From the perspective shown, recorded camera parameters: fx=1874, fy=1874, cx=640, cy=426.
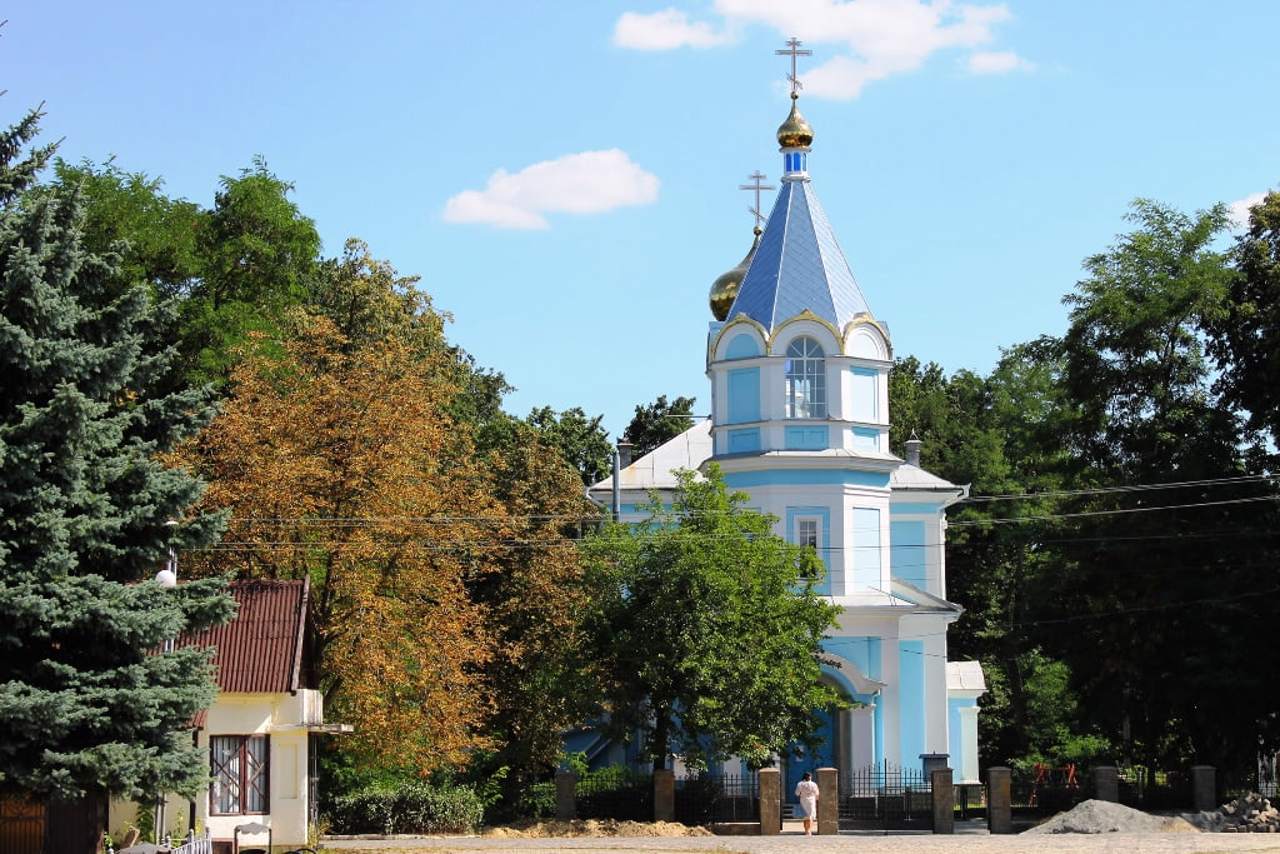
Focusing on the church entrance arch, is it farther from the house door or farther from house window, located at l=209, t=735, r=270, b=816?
house window, located at l=209, t=735, r=270, b=816

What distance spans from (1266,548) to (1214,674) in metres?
2.89

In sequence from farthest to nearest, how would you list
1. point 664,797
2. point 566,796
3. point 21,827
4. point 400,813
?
→ point 664,797
point 566,796
point 400,813
point 21,827

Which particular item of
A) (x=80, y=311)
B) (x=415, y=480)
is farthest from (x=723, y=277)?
(x=80, y=311)

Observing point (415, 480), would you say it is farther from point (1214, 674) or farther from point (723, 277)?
point (723, 277)

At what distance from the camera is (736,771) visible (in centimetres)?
3888

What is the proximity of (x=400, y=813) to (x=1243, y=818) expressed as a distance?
15.2 meters

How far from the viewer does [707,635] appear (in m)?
34.5

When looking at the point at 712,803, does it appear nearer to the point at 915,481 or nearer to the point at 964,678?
the point at 915,481

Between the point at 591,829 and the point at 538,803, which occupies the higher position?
the point at 538,803

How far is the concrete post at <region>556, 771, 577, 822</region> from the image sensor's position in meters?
35.1

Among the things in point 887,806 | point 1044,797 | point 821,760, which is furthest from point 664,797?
point 1044,797

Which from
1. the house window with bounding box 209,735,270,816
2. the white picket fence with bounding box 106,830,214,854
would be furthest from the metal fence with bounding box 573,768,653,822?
the white picket fence with bounding box 106,830,214,854

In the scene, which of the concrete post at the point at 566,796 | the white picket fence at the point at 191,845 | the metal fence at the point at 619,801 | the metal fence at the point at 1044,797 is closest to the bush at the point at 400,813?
the concrete post at the point at 566,796

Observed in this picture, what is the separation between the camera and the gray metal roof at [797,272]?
136 feet
